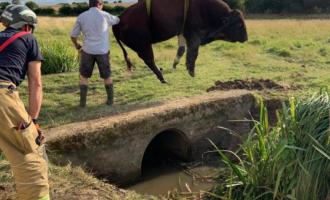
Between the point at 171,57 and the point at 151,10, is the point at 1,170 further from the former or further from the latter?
the point at 171,57

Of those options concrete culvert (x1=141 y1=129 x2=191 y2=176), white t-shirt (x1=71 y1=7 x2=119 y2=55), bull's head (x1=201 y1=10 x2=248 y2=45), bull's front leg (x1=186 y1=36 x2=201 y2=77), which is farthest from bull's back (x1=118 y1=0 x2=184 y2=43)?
concrete culvert (x1=141 y1=129 x2=191 y2=176)

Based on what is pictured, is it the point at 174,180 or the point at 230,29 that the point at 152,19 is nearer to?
the point at 230,29

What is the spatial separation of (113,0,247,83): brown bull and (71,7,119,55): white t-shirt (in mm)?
1343

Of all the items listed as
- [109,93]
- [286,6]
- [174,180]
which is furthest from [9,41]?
[286,6]

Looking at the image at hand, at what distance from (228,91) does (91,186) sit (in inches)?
168

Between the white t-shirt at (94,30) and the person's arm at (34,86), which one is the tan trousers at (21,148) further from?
the white t-shirt at (94,30)

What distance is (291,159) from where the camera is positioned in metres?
4.90

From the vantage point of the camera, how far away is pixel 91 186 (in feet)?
18.5

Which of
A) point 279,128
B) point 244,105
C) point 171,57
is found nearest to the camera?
point 279,128

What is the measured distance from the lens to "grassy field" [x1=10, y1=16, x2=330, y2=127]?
8852 millimetres

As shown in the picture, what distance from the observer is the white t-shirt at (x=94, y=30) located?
320 inches

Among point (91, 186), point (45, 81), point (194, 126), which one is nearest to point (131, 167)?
point (194, 126)

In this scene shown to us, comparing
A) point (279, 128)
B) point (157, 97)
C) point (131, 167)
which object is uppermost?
point (279, 128)

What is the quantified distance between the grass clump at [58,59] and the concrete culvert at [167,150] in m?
3.60
